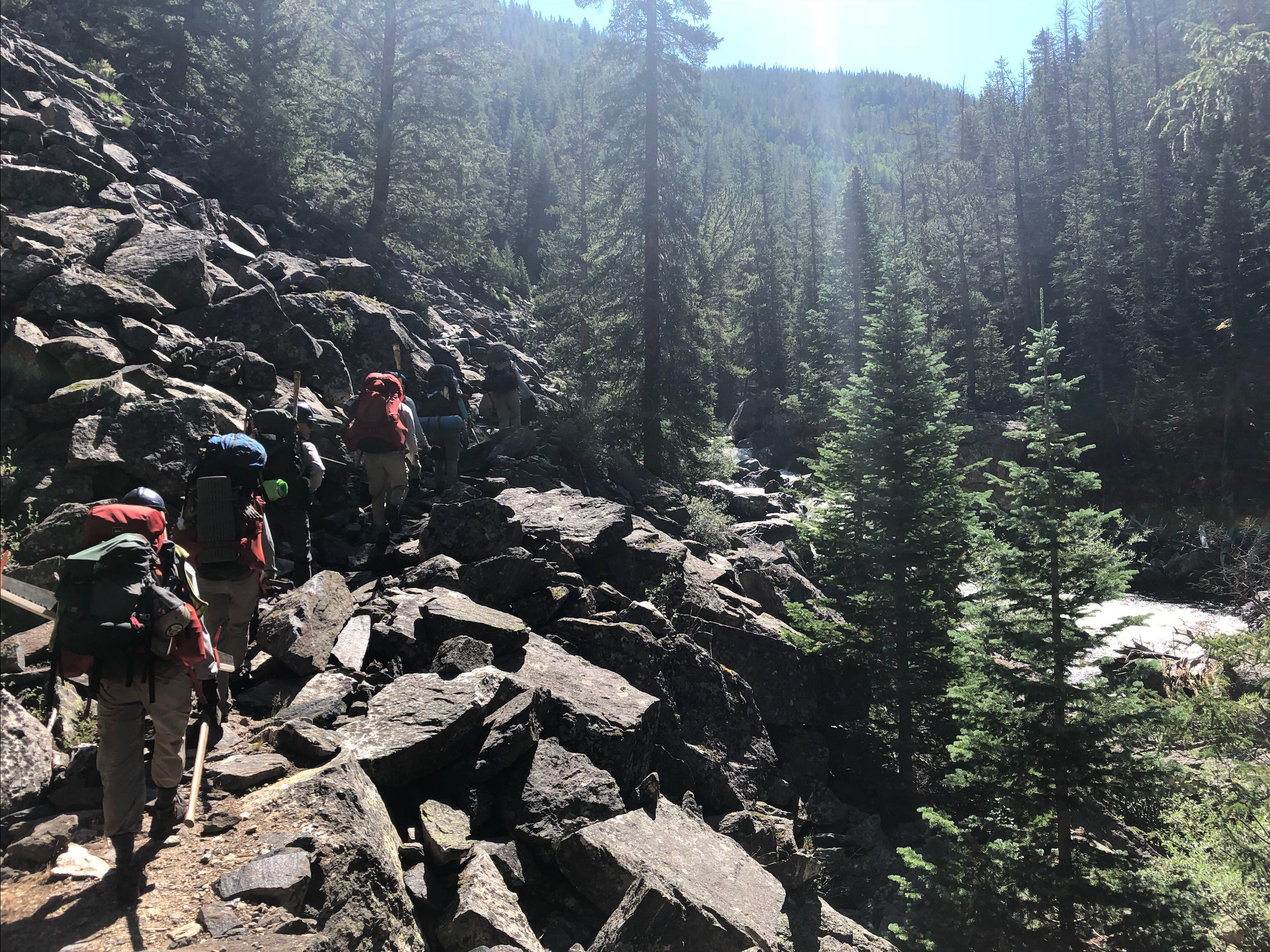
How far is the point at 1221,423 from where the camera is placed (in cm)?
3575

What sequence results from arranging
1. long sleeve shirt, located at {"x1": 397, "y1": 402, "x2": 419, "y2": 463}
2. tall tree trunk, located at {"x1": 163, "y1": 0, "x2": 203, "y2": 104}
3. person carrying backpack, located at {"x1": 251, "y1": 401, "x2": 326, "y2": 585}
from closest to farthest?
person carrying backpack, located at {"x1": 251, "y1": 401, "x2": 326, "y2": 585}, long sleeve shirt, located at {"x1": 397, "y1": 402, "x2": 419, "y2": 463}, tall tree trunk, located at {"x1": 163, "y1": 0, "x2": 203, "y2": 104}

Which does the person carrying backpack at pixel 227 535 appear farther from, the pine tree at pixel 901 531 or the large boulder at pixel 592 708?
the pine tree at pixel 901 531

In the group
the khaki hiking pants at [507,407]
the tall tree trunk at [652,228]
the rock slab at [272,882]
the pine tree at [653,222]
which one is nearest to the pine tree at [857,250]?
the pine tree at [653,222]

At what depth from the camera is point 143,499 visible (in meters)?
4.66

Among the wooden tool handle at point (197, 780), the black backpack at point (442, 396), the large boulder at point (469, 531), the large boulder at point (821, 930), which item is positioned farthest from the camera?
the black backpack at point (442, 396)

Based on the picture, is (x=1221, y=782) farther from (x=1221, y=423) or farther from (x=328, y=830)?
(x=1221, y=423)

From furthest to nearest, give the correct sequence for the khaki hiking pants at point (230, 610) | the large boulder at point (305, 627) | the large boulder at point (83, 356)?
the large boulder at point (83, 356) < the large boulder at point (305, 627) < the khaki hiking pants at point (230, 610)

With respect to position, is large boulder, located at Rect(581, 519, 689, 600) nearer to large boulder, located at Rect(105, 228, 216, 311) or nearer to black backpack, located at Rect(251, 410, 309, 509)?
black backpack, located at Rect(251, 410, 309, 509)

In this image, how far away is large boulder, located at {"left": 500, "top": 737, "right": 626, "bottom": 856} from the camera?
555 centimetres

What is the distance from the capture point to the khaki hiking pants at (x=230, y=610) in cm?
604

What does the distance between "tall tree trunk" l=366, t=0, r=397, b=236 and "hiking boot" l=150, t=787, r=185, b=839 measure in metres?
22.5

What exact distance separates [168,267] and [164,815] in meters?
9.98

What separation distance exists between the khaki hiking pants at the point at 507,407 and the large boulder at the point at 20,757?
11311mm

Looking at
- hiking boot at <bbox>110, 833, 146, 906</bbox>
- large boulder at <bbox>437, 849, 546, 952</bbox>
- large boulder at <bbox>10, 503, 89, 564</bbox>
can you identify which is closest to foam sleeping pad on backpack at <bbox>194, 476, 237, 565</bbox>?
large boulder at <bbox>10, 503, 89, 564</bbox>
